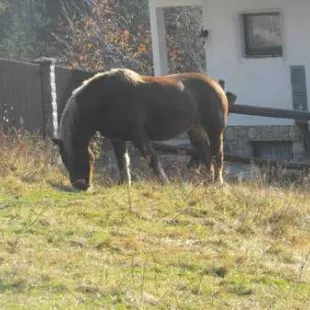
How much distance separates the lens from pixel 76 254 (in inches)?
344

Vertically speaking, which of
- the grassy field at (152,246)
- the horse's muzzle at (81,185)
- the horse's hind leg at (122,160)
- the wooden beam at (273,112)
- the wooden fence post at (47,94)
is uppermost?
the wooden fence post at (47,94)

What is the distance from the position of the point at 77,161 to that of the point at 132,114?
37.0 inches

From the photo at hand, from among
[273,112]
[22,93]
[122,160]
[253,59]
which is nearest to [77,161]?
[122,160]

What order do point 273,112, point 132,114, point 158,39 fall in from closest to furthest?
point 132,114 < point 273,112 < point 158,39

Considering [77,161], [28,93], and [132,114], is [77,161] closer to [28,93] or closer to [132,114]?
[132,114]

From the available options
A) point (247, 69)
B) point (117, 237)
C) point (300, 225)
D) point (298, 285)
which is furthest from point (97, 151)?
point (298, 285)

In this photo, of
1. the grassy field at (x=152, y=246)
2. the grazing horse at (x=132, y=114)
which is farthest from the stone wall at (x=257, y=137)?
the grassy field at (x=152, y=246)

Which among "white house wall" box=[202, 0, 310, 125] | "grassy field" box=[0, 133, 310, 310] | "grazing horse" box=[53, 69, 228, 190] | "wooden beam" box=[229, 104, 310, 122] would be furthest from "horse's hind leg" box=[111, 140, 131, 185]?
"white house wall" box=[202, 0, 310, 125]

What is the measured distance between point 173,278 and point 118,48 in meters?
21.4

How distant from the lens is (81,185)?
515 inches

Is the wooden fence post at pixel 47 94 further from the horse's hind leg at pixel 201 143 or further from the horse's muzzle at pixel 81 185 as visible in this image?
the horse's muzzle at pixel 81 185

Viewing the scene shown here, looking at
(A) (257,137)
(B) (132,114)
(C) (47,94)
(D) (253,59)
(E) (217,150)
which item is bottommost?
(A) (257,137)

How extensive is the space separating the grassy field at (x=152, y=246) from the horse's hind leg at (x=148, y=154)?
0.94 feet

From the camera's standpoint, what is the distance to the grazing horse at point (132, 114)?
13.5 m
